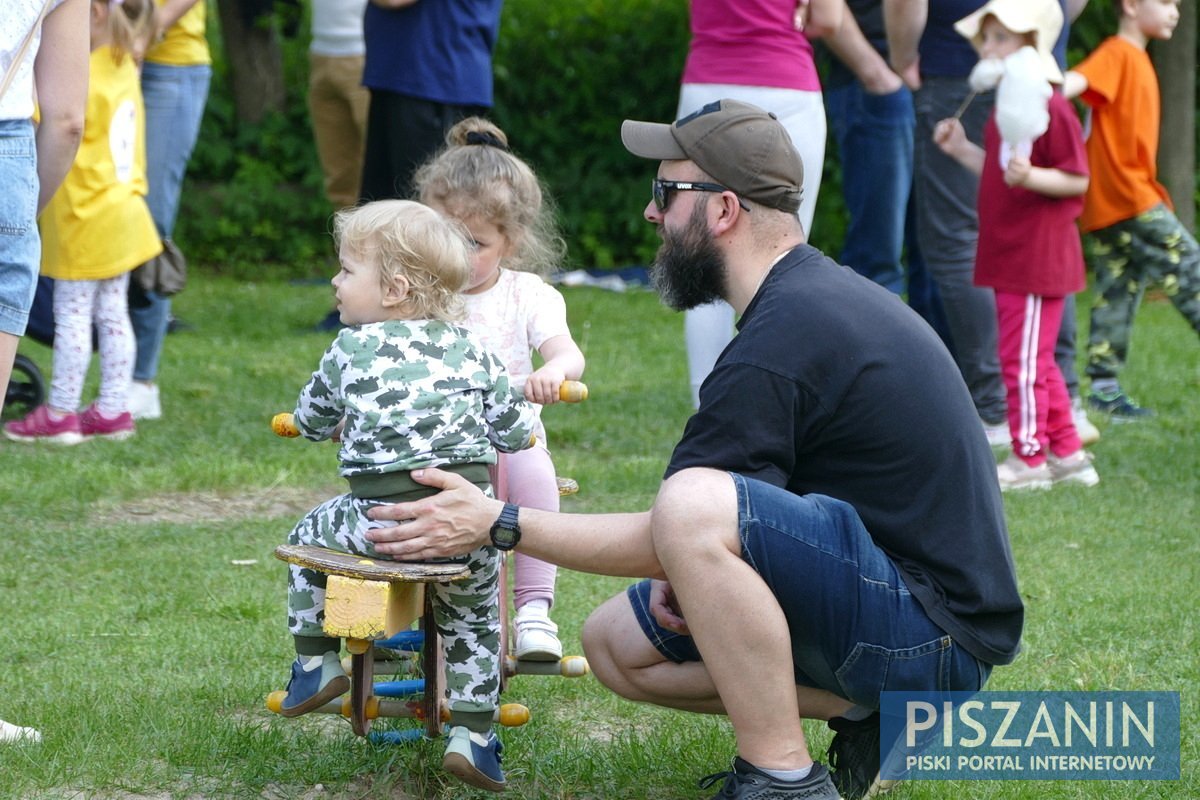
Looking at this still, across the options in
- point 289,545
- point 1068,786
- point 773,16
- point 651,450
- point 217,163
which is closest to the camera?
point 289,545

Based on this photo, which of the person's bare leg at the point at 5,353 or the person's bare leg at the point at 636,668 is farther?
the person's bare leg at the point at 5,353

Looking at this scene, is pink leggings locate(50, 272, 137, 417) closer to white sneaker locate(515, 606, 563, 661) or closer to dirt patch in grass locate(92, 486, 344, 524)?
dirt patch in grass locate(92, 486, 344, 524)

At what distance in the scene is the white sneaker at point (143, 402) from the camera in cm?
686

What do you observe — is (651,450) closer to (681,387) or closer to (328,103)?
(681,387)

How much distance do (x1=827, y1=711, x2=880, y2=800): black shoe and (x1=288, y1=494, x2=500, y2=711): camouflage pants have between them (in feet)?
2.37

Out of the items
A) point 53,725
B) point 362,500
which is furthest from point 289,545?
point 53,725

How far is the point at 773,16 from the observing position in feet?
19.4

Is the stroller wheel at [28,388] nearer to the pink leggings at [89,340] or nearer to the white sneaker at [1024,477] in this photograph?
the pink leggings at [89,340]

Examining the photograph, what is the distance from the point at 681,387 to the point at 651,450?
4.30 feet

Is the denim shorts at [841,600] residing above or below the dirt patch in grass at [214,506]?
above

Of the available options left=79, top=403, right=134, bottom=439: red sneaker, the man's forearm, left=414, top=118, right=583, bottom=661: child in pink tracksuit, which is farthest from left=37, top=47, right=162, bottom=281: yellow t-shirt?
the man's forearm

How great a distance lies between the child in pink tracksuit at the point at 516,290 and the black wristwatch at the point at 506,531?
23.2 inches

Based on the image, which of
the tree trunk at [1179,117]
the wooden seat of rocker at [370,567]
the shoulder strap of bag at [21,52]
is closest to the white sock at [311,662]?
the wooden seat of rocker at [370,567]

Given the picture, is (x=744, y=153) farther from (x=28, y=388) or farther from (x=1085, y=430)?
(x=28, y=388)
